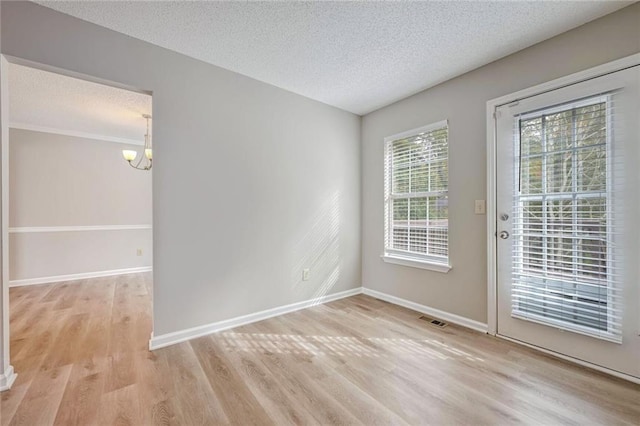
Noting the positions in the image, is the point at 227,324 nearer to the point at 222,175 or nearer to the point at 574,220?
the point at 222,175

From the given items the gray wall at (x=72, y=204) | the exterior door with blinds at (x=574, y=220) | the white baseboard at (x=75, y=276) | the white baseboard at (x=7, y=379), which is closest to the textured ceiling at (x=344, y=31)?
the exterior door with blinds at (x=574, y=220)

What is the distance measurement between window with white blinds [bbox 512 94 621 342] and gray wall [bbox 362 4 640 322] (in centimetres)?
30

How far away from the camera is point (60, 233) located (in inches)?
172

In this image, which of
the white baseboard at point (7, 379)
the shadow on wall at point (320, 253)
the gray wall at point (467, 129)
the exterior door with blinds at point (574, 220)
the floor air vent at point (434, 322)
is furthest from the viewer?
the shadow on wall at point (320, 253)

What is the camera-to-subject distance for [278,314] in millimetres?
2932

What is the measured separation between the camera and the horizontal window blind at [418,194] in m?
2.88

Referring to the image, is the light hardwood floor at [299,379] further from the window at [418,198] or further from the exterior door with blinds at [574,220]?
the window at [418,198]

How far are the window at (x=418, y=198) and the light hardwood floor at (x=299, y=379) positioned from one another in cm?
77

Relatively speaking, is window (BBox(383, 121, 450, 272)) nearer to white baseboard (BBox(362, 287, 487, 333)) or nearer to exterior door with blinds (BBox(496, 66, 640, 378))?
white baseboard (BBox(362, 287, 487, 333))

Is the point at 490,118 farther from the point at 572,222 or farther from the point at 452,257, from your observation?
the point at 452,257

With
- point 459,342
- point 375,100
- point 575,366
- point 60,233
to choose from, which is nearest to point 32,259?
point 60,233

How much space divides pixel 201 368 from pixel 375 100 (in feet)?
10.6

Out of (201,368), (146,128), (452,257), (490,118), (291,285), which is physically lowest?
(201,368)

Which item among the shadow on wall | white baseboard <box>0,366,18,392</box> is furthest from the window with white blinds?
white baseboard <box>0,366,18,392</box>
